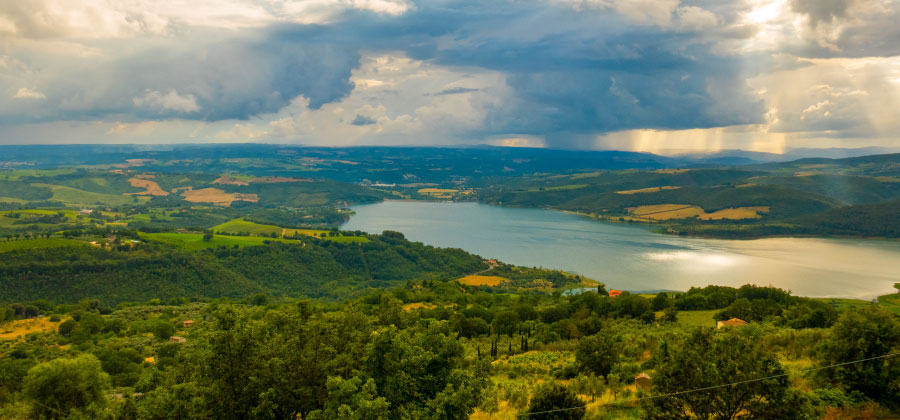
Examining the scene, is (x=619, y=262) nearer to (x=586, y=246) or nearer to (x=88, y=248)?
(x=586, y=246)

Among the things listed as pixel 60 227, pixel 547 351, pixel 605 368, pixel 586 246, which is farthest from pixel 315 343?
pixel 60 227

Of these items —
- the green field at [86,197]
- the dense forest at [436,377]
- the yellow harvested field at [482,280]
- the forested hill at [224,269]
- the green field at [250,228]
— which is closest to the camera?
the dense forest at [436,377]

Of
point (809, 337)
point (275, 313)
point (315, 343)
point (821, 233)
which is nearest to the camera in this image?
point (315, 343)

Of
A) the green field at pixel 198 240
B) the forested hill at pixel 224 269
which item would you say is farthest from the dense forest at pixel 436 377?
the green field at pixel 198 240

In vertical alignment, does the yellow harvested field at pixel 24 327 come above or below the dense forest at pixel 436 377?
below

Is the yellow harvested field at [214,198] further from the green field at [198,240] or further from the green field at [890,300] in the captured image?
the green field at [890,300]

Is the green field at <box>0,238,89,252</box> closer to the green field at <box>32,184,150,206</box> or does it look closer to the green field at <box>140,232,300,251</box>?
the green field at <box>140,232,300,251</box>

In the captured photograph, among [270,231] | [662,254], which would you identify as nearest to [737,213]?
[662,254]
